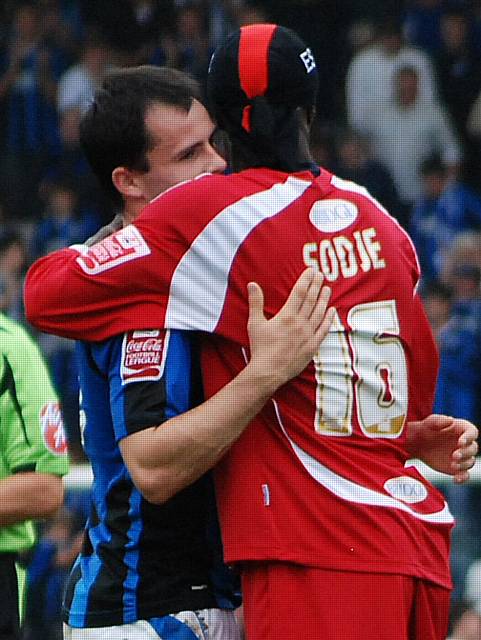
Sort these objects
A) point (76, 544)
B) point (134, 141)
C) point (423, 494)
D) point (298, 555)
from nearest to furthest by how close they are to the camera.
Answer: point (298, 555), point (423, 494), point (134, 141), point (76, 544)

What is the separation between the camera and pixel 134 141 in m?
2.44

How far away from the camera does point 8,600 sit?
121 inches

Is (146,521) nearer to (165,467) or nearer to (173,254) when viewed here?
(165,467)

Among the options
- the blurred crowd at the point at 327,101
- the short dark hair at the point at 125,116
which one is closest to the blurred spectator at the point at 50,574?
the blurred crowd at the point at 327,101

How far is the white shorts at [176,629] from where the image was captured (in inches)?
86.7

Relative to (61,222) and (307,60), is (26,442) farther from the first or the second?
(61,222)

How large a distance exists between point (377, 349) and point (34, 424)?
3.73 ft

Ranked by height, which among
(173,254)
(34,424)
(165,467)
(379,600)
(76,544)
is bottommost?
(76,544)

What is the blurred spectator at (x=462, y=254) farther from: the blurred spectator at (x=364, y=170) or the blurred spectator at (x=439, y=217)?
the blurred spectator at (x=364, y=170)

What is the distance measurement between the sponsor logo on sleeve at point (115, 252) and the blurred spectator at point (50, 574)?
120 inches

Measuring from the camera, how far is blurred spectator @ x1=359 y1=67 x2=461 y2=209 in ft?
21.8

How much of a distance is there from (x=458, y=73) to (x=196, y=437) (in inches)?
198

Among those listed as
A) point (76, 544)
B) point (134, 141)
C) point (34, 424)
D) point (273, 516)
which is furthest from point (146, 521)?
point (76, 544)

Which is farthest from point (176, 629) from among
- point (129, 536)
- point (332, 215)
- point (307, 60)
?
point (307, 60)
